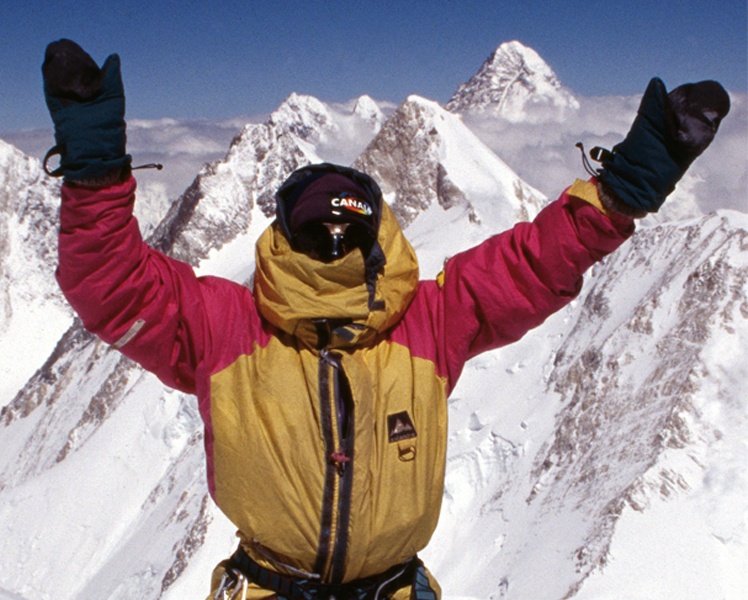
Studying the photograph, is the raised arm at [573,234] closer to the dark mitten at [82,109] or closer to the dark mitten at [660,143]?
the dark mitten at [660,143]

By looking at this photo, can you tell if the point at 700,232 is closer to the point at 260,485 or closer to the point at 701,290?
the point at 701,290

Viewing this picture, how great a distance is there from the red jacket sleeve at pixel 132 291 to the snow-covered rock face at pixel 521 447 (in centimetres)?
354

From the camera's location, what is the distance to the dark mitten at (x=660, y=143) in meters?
3.76

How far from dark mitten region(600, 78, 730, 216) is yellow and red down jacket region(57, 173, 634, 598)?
0.52ft

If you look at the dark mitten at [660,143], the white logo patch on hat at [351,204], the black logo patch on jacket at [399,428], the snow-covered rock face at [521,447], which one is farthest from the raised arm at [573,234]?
the snow-covered rock face at [521,447]

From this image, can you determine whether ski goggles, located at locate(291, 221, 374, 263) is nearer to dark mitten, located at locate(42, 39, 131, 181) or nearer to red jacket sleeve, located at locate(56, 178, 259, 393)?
red jacket sleeve, located at locate(56, 178, 259, 393)

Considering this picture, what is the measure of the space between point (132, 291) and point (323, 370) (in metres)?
1.04

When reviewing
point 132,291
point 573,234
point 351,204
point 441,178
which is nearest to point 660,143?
point 573,234

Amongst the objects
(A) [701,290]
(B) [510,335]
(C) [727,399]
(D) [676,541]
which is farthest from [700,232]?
(B) [510,335]

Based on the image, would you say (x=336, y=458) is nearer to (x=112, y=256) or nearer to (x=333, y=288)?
(x=333, y=288)

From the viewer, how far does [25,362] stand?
16238 cm

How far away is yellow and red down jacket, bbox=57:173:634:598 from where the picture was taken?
3980 mm

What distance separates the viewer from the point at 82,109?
3482 millimetres

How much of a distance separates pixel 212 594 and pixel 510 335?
7.29ft
